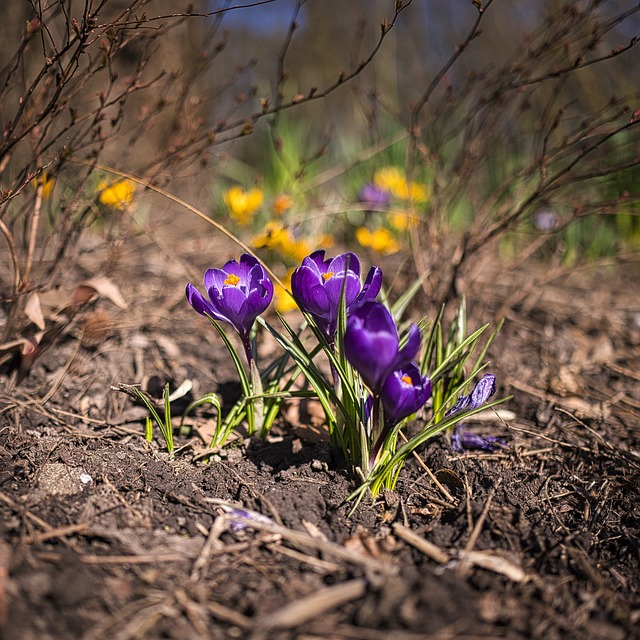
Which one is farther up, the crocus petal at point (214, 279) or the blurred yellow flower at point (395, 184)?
the crocus petal at point (214, 279)

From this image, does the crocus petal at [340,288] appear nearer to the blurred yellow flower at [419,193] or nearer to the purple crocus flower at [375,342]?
the purple crocus flower at [375,342]

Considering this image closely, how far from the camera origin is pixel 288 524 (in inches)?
54.7

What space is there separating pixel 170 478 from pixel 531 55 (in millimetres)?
1995

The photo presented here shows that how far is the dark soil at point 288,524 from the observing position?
1.09 metres

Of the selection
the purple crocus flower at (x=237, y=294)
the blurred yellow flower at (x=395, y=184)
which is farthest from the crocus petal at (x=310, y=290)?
the blurred yellow flower at (x=395, y=184)

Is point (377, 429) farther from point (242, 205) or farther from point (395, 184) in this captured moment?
point (395, 184)

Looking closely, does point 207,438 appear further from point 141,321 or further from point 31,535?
point 141,321

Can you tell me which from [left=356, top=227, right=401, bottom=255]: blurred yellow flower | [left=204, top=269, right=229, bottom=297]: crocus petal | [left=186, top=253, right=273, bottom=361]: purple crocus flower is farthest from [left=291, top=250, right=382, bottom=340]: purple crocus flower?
[left=356, top=227, right=401, bottom=255]: blurred yellow flower

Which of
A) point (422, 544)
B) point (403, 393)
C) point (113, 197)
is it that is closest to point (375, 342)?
point (403, 393)

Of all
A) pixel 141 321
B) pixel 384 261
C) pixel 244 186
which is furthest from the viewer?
pixel 244 186

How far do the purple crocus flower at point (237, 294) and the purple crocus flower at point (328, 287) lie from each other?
0.10 meters

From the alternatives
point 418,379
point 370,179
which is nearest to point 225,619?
point 418,379

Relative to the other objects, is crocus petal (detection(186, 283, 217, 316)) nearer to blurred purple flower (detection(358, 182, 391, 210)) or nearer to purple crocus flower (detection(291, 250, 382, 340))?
purple crocus flower (detection(291, 250, 382, 340))

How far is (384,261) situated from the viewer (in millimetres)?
3879
